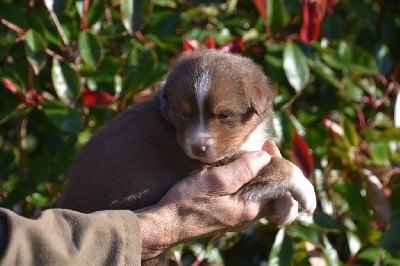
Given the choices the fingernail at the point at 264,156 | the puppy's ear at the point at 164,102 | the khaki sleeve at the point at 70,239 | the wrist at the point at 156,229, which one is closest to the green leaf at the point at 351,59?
the fingernail at the point at 264,156

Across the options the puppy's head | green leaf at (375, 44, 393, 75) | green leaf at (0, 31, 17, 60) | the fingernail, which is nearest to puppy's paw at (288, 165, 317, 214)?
the fingernail

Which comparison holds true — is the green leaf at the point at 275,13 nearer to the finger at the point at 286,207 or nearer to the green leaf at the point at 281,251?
the green leaf at the point at 281,251

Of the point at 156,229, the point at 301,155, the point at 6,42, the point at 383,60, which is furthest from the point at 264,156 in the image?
the point at 383,60

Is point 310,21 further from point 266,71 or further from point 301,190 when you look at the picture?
point 301,190

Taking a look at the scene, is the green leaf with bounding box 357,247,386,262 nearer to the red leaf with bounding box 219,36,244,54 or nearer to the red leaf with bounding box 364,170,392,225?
the red leaf with bounding box 364,170,392,225

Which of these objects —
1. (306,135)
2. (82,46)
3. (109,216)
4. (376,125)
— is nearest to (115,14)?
(82,46)

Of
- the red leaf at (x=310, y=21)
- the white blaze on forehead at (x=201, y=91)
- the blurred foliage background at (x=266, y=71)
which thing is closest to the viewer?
the white blaze on forehead at (x=201, y=91)
